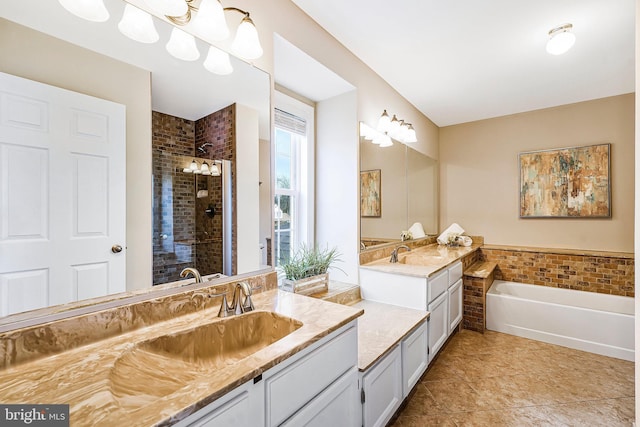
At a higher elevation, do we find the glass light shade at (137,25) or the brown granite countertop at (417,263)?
the glass light shade at (137,25)

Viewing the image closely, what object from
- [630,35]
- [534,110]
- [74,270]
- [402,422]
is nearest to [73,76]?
[74,270]

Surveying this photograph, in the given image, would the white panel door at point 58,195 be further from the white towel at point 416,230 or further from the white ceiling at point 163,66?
the white towel at point 416,230

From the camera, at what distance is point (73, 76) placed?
0.94m

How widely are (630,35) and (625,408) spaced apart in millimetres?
2469

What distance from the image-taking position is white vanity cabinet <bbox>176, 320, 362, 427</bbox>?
714 millimetres

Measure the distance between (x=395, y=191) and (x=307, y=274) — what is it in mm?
1409

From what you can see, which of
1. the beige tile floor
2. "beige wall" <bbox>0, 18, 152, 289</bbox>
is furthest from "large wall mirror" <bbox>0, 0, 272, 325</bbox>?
the beige tile floor

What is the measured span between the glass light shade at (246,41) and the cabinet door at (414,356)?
176 cm

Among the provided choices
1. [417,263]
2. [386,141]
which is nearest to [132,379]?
[417,263]

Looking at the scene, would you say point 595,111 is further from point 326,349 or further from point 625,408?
point 326,349

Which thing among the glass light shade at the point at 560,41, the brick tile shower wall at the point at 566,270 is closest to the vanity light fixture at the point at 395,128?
the glass light shade at the point at 560,41

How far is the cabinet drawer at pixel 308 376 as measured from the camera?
0.83 m

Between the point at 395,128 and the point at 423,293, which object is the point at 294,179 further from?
the point at 423,293

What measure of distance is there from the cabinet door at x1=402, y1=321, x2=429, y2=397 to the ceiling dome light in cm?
207
